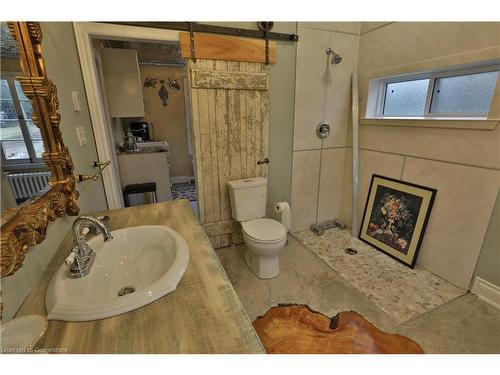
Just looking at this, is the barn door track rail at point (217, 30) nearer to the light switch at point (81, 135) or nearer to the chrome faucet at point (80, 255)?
the light switch at point (81, 135)

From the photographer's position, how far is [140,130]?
4.25 m

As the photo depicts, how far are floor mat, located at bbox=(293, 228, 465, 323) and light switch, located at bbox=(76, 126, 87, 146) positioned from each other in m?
2.12

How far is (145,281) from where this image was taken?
0.95m

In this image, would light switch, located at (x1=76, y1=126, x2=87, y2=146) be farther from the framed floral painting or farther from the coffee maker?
the coffee maker

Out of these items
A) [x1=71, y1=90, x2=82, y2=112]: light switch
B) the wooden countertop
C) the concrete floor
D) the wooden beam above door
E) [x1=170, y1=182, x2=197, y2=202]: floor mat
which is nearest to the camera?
the wooden countertop

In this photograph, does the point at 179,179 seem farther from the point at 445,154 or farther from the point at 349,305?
the point at 445,154

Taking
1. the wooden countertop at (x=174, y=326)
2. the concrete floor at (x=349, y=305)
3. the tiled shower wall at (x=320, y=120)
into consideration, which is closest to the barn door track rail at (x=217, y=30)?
the tiled shower wall at (x=320, y=120)

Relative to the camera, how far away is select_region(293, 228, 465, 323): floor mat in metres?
1.72

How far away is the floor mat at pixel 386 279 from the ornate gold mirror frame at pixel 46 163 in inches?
78.4

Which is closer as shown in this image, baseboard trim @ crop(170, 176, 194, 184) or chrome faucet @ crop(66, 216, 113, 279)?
chrome faucet @ crop(66, 216, 113, 279)

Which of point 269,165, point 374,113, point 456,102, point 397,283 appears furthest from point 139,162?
point 456,102

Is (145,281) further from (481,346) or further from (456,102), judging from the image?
(456,102)

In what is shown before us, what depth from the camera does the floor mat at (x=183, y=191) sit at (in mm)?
4191

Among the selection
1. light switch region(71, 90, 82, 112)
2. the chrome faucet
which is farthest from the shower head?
the chrome faucet
